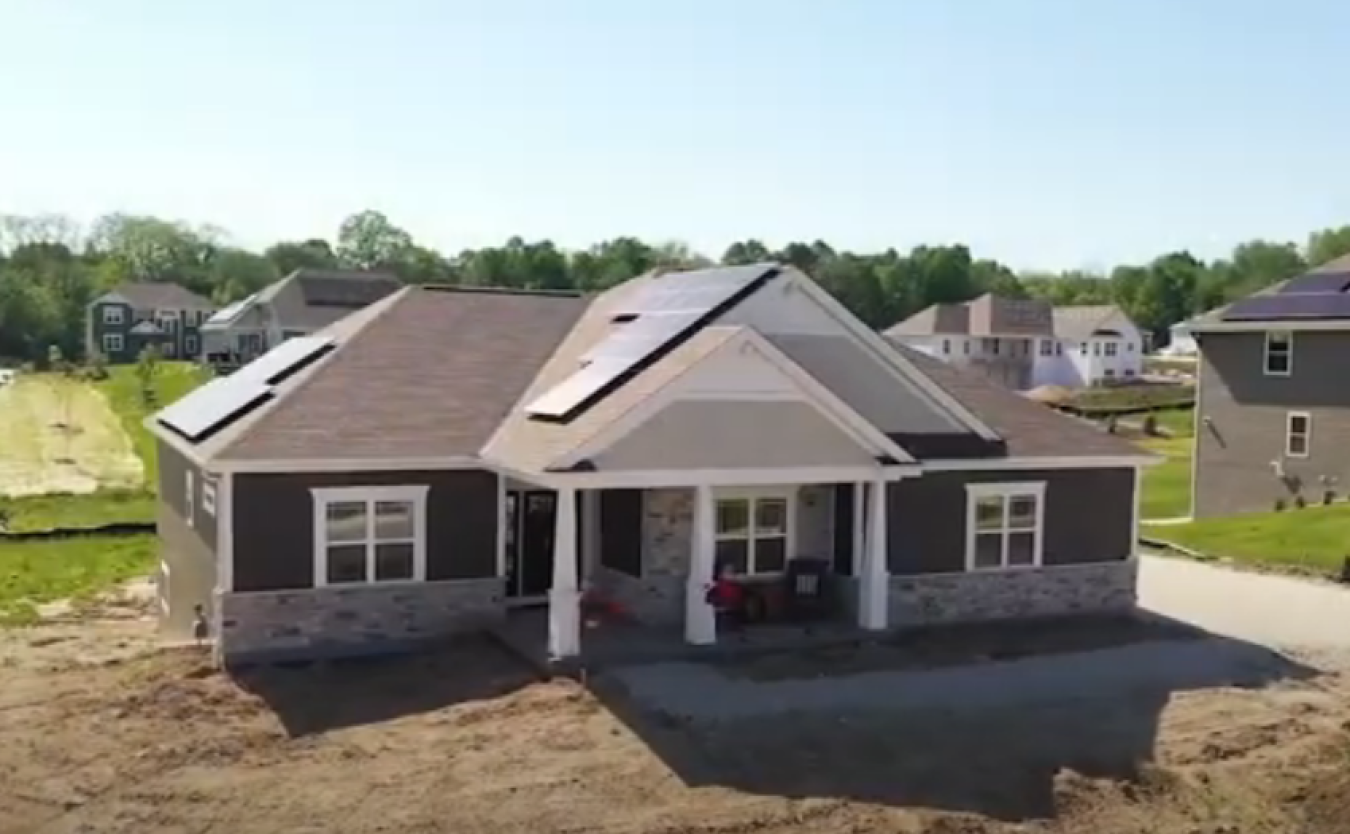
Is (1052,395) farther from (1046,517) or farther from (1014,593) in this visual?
(1014,593)

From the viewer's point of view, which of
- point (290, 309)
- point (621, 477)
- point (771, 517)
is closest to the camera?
point (621, 477)

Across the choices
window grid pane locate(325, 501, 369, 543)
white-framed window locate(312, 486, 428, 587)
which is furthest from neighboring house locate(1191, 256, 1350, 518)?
window grid pane locate(325, 501, 369, 543)

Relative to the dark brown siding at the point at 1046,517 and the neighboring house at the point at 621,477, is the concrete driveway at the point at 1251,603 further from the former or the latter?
the dark brown siding at the point at 1046,517

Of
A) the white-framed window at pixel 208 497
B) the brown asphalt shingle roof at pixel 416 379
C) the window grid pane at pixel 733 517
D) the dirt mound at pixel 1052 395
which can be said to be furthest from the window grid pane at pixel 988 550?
the dirt mound at pixel 1052 395

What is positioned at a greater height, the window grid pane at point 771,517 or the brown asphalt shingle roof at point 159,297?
the brown asphalt shingle roof at point 159,297

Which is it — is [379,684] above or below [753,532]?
below

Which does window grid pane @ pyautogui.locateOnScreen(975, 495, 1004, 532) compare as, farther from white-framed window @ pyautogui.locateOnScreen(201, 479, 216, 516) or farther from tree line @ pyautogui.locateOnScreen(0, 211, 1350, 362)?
tree line @ pyautogui.locateOnScreen(0, 211, 1350, 362)

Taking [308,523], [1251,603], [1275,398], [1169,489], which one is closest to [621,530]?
[308,523]
